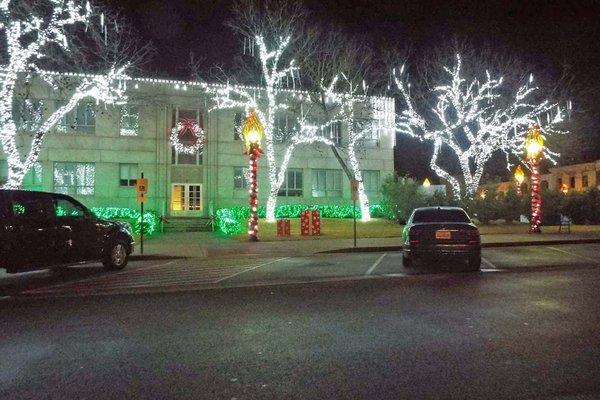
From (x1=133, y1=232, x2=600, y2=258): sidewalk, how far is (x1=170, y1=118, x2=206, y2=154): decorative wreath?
34.9 feet

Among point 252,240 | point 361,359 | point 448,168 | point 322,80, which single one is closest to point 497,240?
point 252,240

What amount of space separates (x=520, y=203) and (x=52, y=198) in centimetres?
2889

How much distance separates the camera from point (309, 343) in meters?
6.23

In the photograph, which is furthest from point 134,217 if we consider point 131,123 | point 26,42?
point 26,42

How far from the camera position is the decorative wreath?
111 feet

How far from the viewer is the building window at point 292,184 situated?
120 feet

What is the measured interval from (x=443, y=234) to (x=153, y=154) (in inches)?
970

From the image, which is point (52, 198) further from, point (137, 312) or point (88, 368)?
point (88, 368)

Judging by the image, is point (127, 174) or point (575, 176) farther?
point (575, 176)

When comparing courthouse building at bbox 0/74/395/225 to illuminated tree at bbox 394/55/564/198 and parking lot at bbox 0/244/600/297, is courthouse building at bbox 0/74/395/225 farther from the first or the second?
parking lot at bbox 0/244/600/297

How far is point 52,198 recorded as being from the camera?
12.0m

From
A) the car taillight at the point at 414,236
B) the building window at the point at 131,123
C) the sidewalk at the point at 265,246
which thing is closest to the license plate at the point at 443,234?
the car taillight at the point at 414,236

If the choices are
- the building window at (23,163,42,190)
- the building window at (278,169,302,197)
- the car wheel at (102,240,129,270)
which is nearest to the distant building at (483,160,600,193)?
the building window at (278,169,302,197)

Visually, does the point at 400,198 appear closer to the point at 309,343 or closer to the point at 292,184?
the point at 292,184
